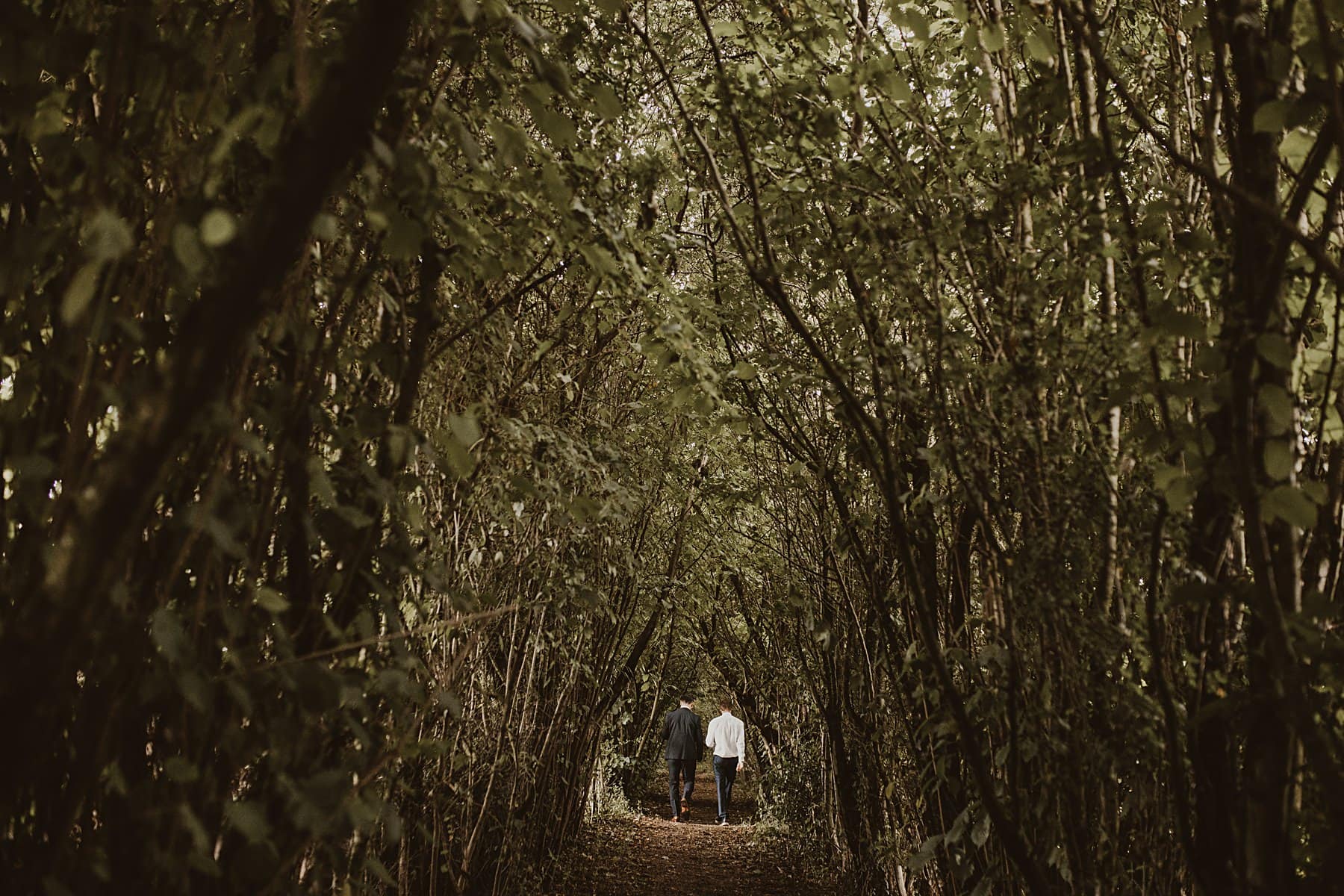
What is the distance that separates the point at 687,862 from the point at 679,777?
4.67 m

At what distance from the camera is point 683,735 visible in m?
12.6

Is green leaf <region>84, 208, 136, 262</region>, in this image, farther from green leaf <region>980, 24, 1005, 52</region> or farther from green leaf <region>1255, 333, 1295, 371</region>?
green leaf <region>980, 24, 1005, 52</region>

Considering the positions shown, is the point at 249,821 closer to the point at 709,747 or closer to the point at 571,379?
the point at 571,379

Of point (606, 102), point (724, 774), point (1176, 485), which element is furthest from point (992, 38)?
point (724, 774)

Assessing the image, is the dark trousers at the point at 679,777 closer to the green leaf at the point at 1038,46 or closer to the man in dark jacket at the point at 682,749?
the man in dark jacket at the point at 682,749

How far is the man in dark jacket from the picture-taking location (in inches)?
499

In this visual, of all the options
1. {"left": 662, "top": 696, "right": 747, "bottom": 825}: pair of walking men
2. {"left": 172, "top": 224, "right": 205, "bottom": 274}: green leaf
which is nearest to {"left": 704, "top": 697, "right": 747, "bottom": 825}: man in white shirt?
{"left": 662, "top": 696, "right": 747, "bottom": 825}: pair of walking men

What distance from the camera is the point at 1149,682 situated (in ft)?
7.13

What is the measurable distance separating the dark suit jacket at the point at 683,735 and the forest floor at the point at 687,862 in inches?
36.8

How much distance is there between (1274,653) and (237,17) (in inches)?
82.8

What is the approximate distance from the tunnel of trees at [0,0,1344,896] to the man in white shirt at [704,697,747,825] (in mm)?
9426

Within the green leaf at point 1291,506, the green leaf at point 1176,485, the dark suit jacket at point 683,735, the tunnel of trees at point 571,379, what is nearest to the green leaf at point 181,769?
the tunnel of trees at point 571,379

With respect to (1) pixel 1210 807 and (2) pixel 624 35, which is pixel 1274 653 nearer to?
(1) pixel 1210 807

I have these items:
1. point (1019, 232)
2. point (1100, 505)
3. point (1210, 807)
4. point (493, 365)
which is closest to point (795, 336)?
point (1019, 232)
